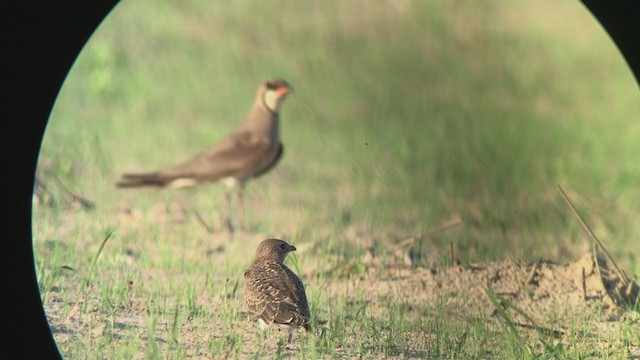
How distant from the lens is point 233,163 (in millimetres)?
6727

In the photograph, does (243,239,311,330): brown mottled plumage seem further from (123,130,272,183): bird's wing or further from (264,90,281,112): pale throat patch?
(264,90,281,112): pale throat patch

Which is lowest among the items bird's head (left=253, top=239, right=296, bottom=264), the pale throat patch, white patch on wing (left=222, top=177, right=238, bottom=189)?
bird's head (left=253, top=239, right=296, bottom=264)

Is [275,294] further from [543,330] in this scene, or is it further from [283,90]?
[283,90]

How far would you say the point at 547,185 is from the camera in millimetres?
6355

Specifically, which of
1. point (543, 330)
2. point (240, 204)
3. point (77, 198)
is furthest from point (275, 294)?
point (240, 204)

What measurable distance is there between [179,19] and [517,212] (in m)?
3.61

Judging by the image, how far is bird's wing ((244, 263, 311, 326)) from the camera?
4.00 meters

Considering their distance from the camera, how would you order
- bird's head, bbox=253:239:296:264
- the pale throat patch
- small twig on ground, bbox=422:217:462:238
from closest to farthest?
bird's head, bbox=253:239:296:264 → small twig on ground, bbox=422:217:462:238 → the pale throat patch

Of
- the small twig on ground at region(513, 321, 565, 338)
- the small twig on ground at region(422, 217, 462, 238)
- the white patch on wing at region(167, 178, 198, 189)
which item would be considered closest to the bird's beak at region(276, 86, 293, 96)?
the white patch on wing at region(167, 178, 198, 189)

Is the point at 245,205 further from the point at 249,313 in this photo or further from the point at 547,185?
the point at 249,313

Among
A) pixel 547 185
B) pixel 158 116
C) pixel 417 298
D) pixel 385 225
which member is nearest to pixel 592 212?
pixel 547 185

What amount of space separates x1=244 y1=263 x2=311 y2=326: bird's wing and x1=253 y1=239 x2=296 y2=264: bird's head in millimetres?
117

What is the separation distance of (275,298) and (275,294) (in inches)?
0.9

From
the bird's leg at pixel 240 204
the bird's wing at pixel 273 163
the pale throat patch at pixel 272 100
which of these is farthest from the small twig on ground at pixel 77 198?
the pale throat patch at pixel 272 100
